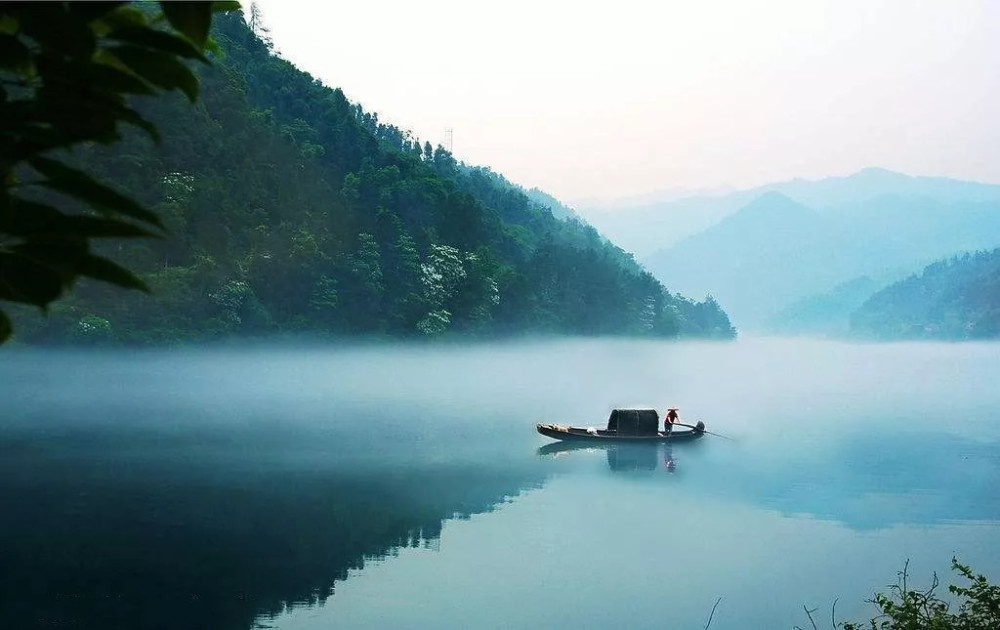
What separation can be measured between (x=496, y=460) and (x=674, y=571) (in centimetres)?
2095

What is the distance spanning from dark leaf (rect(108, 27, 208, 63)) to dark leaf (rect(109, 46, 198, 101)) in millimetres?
11

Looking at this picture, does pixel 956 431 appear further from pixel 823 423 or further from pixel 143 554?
pixel 143 554

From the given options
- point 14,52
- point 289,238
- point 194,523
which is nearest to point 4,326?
point 14,52

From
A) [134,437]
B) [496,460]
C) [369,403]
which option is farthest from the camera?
[369,403]

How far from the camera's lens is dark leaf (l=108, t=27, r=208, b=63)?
1.31 metres

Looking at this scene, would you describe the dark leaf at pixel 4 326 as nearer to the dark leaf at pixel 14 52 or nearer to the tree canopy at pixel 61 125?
the tree canopy at pixel 61 125

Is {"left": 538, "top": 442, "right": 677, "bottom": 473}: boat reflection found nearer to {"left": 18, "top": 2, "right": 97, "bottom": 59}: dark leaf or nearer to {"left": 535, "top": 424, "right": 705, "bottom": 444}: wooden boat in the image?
{"left": 535, "top": 424, "right": 705, "bottom": 444}: wooden boat

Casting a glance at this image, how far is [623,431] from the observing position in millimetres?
50094

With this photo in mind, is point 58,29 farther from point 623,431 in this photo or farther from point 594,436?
point 623,431

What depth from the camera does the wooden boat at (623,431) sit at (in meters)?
49.3

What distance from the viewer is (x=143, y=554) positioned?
26500 millimetres

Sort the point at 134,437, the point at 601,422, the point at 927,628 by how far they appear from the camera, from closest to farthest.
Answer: the point at 927,628 < the point at 134,437 < the point at 601,422

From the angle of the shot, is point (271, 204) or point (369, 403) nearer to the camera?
point (369, 403)

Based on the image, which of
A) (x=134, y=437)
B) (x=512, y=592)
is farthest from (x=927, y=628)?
(x=134, y=437)
